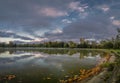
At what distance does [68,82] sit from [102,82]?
9.89ft

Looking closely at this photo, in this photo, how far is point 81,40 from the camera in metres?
185

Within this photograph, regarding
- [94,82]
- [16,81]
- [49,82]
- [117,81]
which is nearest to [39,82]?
[49,82]

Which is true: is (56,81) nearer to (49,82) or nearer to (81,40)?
(49,82)

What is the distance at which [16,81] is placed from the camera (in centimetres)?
1772

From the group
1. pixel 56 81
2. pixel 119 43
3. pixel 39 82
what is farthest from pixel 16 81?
pixel 119 43

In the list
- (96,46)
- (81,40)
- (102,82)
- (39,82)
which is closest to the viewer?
(102,82)

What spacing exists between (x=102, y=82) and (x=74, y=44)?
175 metres

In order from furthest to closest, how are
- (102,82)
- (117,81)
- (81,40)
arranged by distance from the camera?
1. (81,40)
2. (102,82)
3. (117,81)

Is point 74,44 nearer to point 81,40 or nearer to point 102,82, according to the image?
point 81,40

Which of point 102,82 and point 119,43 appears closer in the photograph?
point 102,82

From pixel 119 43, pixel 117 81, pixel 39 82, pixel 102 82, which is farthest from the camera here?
pixel 119 43

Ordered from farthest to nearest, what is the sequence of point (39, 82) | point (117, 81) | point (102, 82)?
point (39, 82)
point (102, 82)
point (117, 81)

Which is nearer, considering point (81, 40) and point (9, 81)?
point (9, 81)

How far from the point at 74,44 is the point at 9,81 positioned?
571 ft
